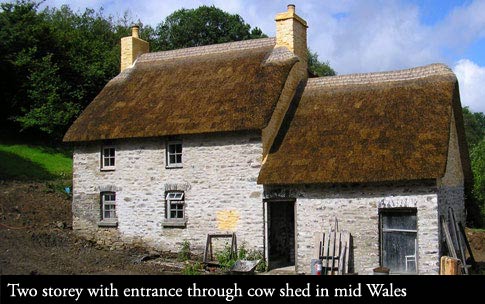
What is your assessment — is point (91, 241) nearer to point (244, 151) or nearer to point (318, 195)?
point (244, 151)

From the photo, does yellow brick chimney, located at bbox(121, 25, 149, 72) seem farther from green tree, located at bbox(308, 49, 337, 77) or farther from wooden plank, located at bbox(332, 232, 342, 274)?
green tree, located at bbox(308, 49, 337, 77)

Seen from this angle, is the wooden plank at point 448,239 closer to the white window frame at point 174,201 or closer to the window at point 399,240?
the window at point 399,240

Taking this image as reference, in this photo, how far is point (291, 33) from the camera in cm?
2191

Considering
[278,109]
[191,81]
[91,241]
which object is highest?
[191,81]

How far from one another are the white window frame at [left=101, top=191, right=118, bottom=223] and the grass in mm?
9577

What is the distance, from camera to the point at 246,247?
1955 centimetres

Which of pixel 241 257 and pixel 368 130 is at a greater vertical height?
pixel 368 130

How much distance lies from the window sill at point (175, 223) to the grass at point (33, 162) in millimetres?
12775

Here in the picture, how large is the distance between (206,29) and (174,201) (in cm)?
3606

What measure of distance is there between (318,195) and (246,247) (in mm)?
3184

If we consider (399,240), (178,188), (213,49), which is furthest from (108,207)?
(399,240)

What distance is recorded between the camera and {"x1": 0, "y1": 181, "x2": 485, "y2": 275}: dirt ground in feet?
59.3

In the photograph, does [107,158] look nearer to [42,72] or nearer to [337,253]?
[337,253]
